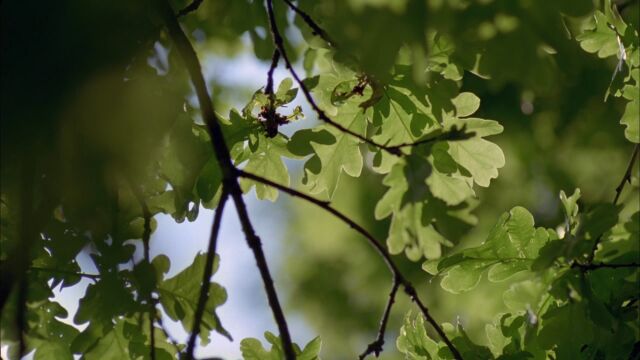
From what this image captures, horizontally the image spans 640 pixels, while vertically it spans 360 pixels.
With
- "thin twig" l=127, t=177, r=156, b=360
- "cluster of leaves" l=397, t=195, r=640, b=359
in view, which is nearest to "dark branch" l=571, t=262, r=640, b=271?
"cluster of leaves" l=397, t=195, r=640, b=359

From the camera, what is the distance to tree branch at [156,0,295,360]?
4.43 ft

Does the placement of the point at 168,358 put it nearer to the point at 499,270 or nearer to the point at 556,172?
the point at 499,270

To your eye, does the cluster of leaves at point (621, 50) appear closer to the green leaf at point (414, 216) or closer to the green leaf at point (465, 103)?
the green leaf at point (465, 103)

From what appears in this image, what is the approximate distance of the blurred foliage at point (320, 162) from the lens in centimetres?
126

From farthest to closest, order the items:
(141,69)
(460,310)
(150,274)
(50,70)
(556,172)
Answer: (556,172) → (460,310) → (150,274) → (141,69) → (50,70)

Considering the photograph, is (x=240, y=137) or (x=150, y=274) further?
(x=240, y=137)

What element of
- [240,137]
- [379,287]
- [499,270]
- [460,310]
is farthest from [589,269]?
[379,287]

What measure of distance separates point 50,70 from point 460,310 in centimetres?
523

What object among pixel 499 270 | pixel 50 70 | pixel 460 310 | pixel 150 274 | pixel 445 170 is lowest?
pixel 460 310

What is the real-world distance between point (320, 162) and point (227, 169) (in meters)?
0.40

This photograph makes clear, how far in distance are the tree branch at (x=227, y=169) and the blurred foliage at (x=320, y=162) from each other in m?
0.04

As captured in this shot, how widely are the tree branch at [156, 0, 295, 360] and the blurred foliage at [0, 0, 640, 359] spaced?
0.04 metres

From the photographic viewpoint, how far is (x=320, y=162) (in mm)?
1843

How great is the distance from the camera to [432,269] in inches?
69.6
